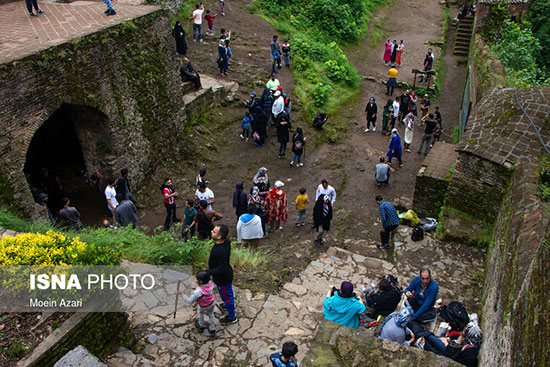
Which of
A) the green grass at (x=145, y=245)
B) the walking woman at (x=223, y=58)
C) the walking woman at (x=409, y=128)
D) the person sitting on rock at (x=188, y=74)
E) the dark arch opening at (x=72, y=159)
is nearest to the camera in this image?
the green grass at (x=145, y=245)

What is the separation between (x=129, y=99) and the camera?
11.3 metres

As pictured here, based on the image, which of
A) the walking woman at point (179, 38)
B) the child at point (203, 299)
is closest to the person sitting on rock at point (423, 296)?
the child at point (203, 299)

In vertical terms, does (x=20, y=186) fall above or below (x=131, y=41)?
below

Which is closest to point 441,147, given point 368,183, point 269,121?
point 368,183

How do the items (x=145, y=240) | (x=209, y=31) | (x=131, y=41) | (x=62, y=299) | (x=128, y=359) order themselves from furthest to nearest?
(x=209, y=31) → (x=131, y=41) → (x=145, y=240) → (x=128, y=359) → (x=62, y=299)

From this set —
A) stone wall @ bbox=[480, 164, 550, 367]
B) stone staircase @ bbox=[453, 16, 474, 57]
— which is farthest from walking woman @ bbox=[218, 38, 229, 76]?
stone staircase @ bbox=[453, 16, 474, 57]

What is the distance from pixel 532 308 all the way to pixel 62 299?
4570mm

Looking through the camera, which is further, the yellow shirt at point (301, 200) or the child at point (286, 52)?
the child at point (286, 52)

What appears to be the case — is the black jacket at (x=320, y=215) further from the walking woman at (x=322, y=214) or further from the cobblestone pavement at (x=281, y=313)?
the cobblestone pavement at (x=281, y=313)

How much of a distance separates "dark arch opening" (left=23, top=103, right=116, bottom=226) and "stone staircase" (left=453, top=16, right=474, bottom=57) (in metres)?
17.2

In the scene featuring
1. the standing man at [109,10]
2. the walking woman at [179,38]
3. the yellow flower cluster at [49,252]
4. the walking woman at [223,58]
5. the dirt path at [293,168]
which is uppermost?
the standing man at [109,10]

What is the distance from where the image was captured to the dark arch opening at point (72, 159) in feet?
35.8

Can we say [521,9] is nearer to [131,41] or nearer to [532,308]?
[131,41]

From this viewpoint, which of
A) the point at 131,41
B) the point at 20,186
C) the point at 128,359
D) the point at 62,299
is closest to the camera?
the point at 62,299
